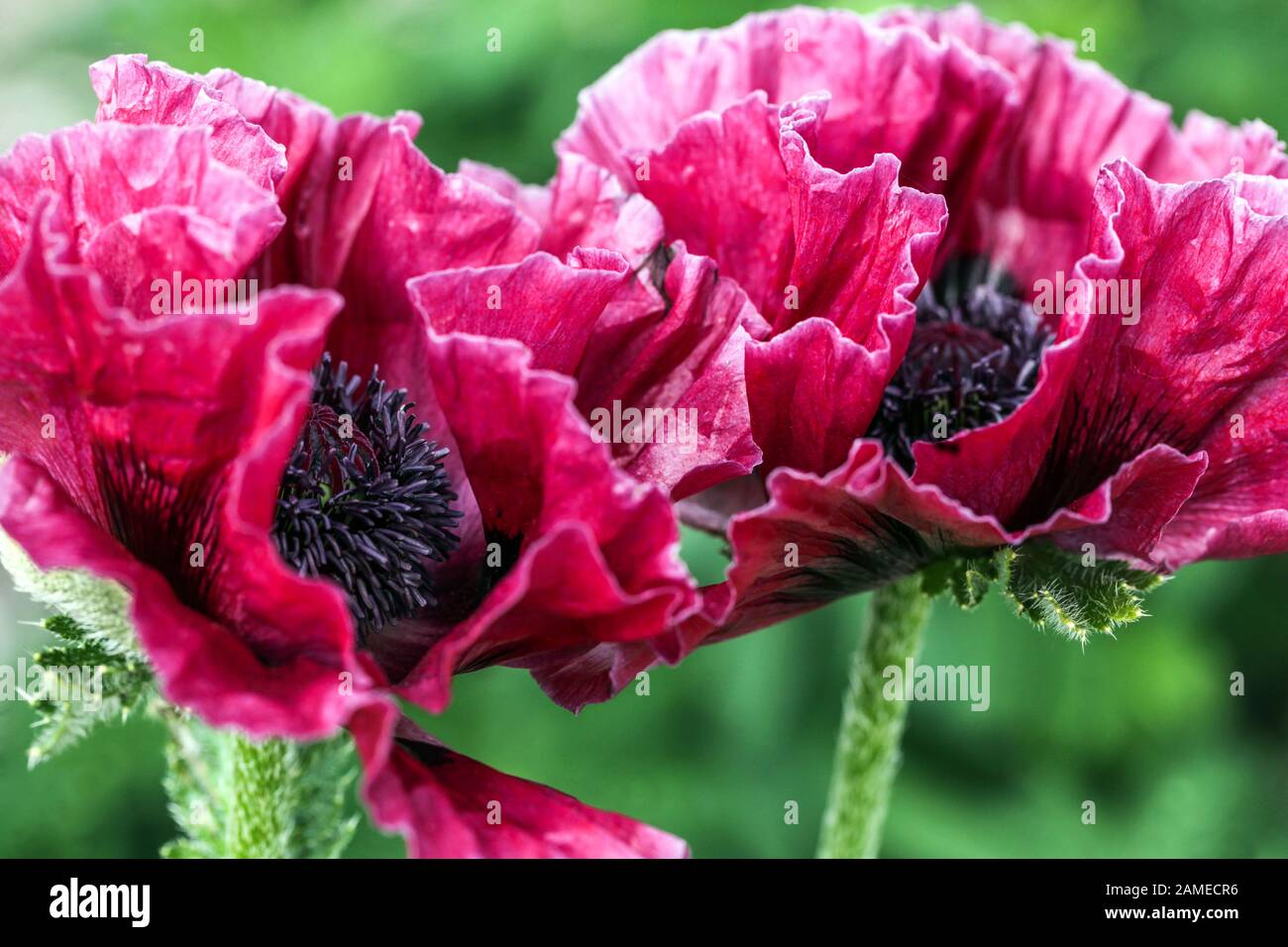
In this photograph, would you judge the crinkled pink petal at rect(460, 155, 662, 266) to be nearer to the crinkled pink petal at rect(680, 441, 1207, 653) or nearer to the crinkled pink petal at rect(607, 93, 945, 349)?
the crinkled pink petal at rect(607, 93, 945, 349)

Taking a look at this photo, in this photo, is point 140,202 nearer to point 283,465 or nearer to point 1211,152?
point 283,465

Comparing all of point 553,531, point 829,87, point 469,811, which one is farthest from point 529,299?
point 829,87

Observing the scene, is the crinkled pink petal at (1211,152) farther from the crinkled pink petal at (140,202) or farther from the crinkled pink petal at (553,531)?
the crinkled pink petal at (140,202)

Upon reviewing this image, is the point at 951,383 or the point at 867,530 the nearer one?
the point at 867,530
